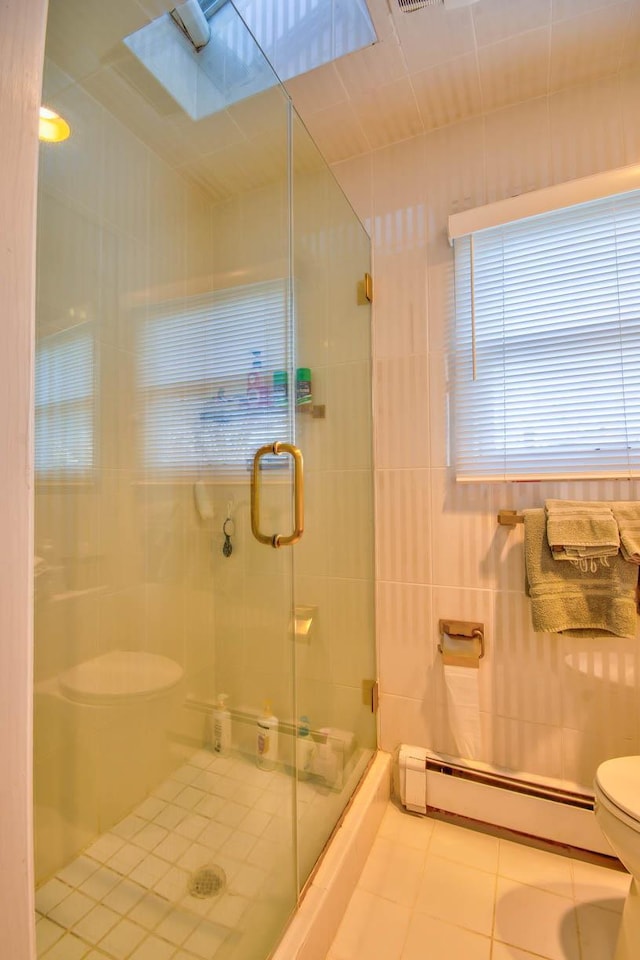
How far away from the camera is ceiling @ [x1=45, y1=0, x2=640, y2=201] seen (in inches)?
45.5

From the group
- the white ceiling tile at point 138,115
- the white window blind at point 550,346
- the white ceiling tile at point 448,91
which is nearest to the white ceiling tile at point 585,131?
the white window blind at point 550,346

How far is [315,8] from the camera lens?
1213mm

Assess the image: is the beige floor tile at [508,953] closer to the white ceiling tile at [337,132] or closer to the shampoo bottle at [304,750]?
the shampoo bottle at [304,750]

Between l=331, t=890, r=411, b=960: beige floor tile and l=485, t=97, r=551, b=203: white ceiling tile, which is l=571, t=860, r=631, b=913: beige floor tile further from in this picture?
l=485, t=97, r=551, b=203: white ceiling tile

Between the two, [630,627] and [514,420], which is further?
[514,420]

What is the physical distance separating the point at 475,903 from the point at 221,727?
2.75 feet

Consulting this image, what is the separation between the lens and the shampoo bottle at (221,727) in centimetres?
117

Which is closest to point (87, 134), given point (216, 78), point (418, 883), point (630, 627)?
point (216, 78)

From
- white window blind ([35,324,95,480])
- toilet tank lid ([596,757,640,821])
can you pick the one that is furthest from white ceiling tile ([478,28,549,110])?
toilet tank lid ([596,757,640,821])

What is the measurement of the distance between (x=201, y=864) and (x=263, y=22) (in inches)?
87.6

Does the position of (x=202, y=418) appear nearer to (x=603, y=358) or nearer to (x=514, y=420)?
(x=514, y=420)

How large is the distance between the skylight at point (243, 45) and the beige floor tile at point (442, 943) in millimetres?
2255

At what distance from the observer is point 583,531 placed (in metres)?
1.26

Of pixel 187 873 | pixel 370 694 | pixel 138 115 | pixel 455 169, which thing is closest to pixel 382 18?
pixel 455 169
